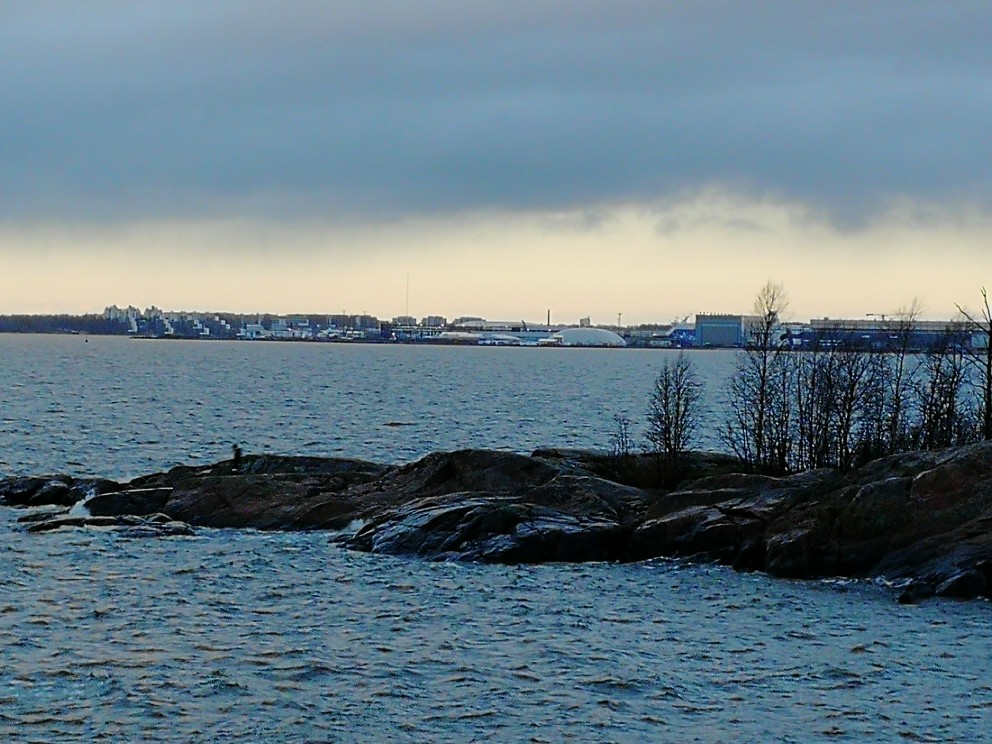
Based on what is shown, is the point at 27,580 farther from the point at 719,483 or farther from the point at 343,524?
the point at 719,483

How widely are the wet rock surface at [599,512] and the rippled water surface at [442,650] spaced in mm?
1293

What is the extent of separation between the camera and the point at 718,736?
20578 millimetres

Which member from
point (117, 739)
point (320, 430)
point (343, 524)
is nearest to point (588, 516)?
point (343, 524)

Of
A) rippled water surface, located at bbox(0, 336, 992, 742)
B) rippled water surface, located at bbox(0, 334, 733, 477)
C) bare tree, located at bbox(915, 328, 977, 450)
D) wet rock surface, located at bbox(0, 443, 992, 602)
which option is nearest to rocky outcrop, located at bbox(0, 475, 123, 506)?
wet rock surface, located at bbox(0, 443, 992, 602)

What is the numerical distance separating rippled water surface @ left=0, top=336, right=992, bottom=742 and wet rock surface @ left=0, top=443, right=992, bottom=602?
1293 millimetres

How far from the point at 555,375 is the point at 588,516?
509ft

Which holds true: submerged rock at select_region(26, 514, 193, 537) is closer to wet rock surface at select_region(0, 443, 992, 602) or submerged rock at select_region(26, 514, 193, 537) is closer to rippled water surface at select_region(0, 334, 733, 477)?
wet rock surface at select_region(0, 443, 992, 602)

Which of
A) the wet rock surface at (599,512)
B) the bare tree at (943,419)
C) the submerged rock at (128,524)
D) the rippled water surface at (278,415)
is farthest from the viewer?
the rippled water surface at (278,415)

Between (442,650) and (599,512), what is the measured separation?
14969 millimetres

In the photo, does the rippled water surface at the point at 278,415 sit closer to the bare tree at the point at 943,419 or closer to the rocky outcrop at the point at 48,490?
the rocky outcrop at the point at 48,490

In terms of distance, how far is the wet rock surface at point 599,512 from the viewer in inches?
1355

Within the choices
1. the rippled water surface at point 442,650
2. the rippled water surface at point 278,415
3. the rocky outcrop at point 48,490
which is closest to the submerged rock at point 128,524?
the rippled water surface at point 442,650

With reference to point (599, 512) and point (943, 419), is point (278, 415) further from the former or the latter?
Answer: point (599, 512)

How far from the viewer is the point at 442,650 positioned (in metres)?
26.2
